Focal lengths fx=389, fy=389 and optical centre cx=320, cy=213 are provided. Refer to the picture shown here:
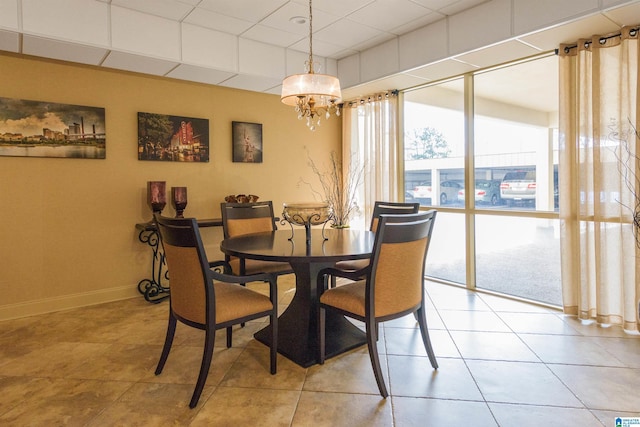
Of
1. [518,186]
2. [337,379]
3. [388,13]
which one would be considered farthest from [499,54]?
[337,379]

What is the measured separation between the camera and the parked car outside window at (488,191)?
4.00m

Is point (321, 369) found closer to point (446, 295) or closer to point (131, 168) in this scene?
point (446, 295)

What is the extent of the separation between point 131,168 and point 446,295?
11.5ft

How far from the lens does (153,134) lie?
4105 mm

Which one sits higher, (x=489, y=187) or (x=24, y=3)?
(x=24, y=3)

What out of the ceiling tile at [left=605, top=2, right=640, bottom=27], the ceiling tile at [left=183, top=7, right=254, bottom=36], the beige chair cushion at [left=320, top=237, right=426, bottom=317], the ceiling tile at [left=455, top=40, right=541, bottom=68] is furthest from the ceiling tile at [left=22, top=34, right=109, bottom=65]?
the ceiling tile at [left=605, top=2, right=640, bottom=27]

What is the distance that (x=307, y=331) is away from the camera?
2.68 meters

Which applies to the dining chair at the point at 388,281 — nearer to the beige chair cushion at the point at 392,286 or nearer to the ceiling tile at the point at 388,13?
the beige chair cushion at the point at 392,286

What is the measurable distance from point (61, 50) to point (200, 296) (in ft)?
8.63

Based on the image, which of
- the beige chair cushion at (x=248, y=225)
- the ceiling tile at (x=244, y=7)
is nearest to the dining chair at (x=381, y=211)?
the beige chair cushion at (x=248, y=225)

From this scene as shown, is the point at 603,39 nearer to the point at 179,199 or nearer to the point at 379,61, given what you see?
the point at 379,61

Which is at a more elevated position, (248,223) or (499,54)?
(499,54)

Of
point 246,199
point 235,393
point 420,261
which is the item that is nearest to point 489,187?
point 420,261

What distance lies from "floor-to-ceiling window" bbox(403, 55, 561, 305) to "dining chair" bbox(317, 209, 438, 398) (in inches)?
77.7
